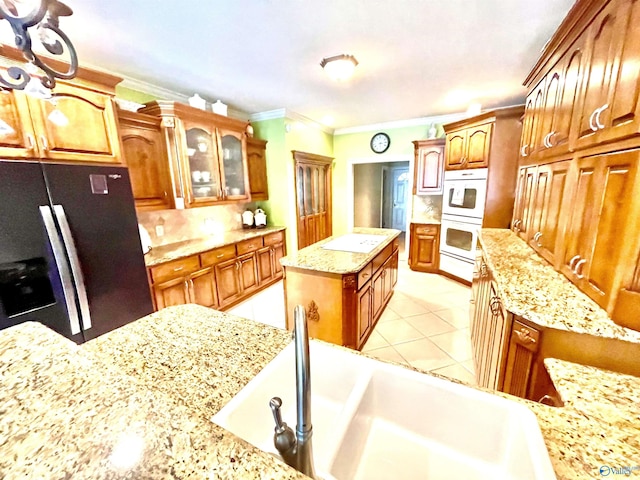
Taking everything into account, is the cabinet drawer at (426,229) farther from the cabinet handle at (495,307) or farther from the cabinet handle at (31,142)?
the cabinet handle at (31,142)

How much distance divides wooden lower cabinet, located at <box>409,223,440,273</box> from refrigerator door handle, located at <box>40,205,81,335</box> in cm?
422

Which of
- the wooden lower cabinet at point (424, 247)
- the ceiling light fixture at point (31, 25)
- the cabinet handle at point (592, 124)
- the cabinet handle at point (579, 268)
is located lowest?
the wooden lower cabinet at point (424, 247)

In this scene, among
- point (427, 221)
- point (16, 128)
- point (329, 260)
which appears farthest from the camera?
point (427, 221)

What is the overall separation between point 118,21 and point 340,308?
2.53 m

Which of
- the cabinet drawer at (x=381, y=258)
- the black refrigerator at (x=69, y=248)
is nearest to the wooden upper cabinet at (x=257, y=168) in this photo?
the black refrigerator at (x=69, y=248)

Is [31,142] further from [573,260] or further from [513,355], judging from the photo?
[573,260]

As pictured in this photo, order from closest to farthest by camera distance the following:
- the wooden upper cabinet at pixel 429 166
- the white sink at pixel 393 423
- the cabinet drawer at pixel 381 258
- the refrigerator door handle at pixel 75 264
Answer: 1. the white sink at pixel 393 423
2. the refrigerator door handle at pixel 75 264
3. the cabinet drawer at pixel 381 258
4. the wooden upper cabinet at pixel 429 166

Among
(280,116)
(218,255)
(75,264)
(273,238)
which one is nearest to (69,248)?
(75,264)

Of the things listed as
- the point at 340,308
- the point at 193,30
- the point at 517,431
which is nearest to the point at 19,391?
the point at 517,431

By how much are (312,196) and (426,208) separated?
80.1 inches

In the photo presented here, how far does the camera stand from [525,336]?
3.76 ft

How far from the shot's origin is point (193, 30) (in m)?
1.84

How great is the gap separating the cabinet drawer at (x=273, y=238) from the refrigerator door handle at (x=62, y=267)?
7.19ft

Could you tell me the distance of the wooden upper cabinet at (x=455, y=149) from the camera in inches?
141
